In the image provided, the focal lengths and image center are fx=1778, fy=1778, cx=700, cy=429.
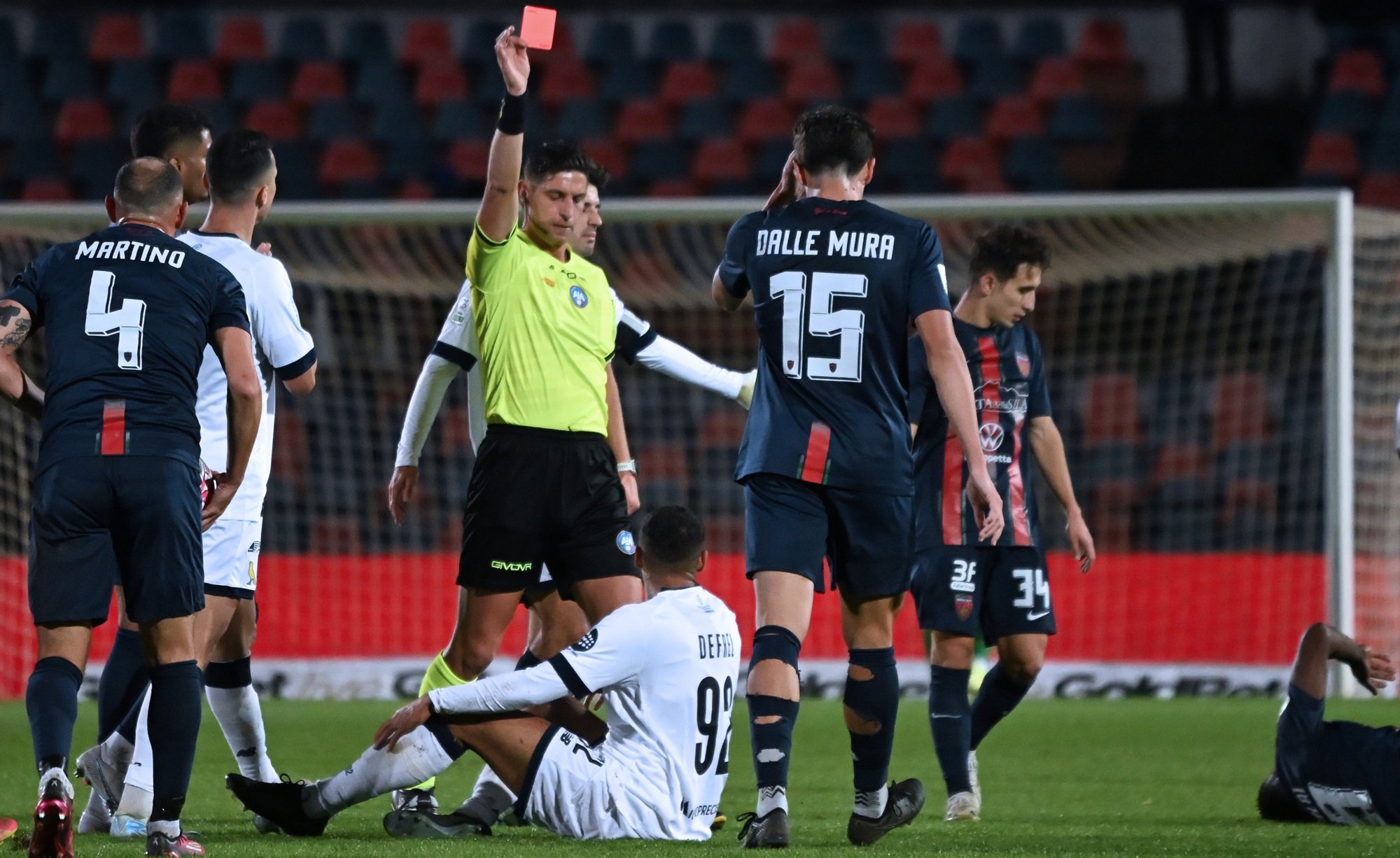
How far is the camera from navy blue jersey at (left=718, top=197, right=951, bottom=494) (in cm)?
458

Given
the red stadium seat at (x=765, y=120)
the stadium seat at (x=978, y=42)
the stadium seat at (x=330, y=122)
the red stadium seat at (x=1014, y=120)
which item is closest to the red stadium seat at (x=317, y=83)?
the stadium seat at (x=330, y=122)

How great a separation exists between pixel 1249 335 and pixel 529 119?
22.7 feet

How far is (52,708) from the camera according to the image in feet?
13.4

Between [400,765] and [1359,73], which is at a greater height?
[1359,73]

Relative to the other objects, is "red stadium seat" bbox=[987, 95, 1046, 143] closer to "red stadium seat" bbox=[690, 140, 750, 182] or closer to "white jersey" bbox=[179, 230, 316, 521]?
"red stadium seat" bbox=[690, 140, 750, 182]

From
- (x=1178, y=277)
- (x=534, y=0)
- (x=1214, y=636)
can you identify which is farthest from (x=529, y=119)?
(x=1214, y=636)

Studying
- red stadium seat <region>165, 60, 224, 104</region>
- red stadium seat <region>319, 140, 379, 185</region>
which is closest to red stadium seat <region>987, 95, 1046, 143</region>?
red stadium seat <region>319, 140, 379, 185</region>

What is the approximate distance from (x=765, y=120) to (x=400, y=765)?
39.7 feet

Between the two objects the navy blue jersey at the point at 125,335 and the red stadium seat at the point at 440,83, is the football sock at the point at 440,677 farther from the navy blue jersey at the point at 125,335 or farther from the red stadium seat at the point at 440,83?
the red stadium seat at the point at 440,83

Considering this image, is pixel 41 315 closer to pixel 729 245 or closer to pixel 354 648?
pixel 729 245

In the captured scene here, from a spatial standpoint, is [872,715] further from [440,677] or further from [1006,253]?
[1006,253]

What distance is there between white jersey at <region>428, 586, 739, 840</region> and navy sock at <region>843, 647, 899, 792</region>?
341mm

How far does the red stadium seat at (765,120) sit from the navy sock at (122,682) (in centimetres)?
1140

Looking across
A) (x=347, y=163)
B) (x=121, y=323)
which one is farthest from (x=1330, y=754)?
(x=347, y=163)
